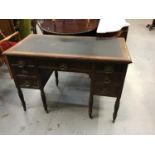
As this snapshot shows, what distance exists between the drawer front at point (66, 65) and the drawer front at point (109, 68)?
83mm

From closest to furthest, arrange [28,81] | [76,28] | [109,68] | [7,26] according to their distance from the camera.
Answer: [109,68] → [28,81] → [76,28] → [7,26]

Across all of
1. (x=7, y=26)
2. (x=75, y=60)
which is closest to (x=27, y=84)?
(x=75, y=60)

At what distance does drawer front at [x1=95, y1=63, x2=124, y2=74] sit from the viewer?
1177mm

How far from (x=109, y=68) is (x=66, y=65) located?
1.20 ft

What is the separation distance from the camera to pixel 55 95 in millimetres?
1987

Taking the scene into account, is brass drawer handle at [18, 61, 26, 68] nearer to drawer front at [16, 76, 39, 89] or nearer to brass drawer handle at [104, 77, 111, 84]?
drawer front at [16, 76, 39, 89]

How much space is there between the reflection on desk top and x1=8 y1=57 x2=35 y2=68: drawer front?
62 millimetres

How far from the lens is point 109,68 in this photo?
3.96 ft

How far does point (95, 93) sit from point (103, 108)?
480 millimetres

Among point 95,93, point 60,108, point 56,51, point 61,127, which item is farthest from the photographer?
point 60,108

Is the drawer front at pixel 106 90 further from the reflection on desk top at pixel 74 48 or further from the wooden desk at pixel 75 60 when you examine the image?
the reflection on desk top at pixel 74 48

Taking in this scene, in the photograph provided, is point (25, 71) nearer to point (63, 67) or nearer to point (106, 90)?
point (63, 67)
